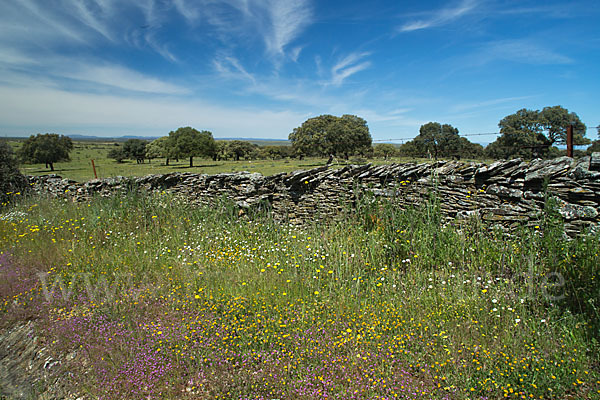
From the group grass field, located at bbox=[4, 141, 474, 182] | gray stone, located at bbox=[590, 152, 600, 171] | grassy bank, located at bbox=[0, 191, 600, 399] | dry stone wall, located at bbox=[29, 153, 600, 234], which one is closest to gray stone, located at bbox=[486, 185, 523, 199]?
dry stone wall, located at bbox=[29, 153, 600, 234]

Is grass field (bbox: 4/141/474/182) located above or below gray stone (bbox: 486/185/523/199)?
above

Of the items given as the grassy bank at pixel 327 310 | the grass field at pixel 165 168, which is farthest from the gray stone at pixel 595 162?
the grass field at pixel 165 168

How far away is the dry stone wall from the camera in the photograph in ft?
15.3

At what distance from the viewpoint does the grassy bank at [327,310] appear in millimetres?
2752

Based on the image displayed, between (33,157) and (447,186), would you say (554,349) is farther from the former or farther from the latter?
(33,157)

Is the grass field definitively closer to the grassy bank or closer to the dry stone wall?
the dry stone wall

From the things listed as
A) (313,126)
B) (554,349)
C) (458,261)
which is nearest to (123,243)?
(458,261)

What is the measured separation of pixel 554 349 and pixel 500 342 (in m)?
0.46

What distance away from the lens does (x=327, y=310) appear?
145 inches

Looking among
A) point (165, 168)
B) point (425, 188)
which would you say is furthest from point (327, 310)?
point (165, 168)

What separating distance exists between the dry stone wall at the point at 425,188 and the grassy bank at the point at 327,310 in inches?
17.5

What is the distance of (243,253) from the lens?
5.55m

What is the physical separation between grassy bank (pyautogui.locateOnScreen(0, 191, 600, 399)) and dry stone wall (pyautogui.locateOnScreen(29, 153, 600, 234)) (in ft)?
1.46

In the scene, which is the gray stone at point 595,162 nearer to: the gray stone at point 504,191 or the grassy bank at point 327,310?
the gray stone at point 504,191
